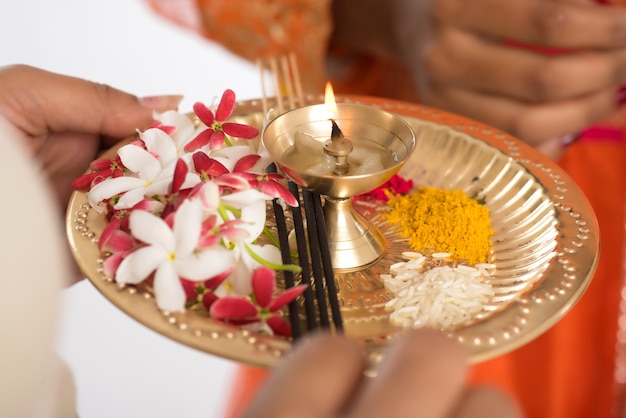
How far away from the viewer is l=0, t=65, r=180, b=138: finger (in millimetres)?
692

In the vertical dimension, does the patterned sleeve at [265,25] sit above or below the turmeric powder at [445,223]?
above

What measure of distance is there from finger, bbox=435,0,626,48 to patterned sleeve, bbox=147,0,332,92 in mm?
321

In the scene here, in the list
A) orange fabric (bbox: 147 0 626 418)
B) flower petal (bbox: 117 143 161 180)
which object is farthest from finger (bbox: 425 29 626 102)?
flower petal (bbox: 117 143 161 180)

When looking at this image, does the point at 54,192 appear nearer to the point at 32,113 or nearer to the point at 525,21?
the point at 32,113

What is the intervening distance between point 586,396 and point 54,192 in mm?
910

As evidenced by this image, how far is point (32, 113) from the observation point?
0.71 m

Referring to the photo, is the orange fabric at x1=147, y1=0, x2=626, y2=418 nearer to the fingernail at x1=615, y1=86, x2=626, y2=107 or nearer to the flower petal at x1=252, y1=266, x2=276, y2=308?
the fingernail at x1=615, y1=86, x2=626, y2=107

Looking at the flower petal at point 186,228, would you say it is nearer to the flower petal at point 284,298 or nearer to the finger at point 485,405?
the flower petal at point 284,298

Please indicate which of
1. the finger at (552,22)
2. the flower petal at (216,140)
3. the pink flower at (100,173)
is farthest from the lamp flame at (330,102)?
the finger at (552,22)

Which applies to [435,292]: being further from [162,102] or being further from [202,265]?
[162,102]

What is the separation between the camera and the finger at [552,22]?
35.4 inches

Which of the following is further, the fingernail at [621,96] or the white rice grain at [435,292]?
the fingernail at [621,96]

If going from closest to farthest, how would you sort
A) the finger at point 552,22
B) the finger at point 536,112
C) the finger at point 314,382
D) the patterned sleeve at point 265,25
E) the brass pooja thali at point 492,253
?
the finger at point 314,382
the brass pooja thali at point 492,253
the finger at point 552,22
the finger at point 536,112
the patterned sleeve at point 265,25

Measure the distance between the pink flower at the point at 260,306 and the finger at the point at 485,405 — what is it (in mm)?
172
